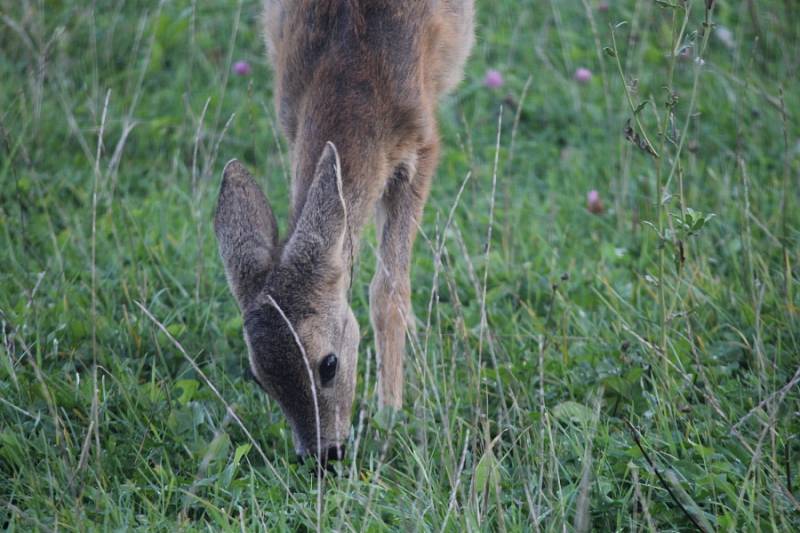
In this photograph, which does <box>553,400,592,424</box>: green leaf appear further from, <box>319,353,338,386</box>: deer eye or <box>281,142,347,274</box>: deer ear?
<box>281,142,347,274</box>: deer ear

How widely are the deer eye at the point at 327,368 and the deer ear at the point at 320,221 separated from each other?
37 centimetres

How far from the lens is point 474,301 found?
5426 millimetres

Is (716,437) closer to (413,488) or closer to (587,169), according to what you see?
(413,488)

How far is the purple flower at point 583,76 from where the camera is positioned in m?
7.06

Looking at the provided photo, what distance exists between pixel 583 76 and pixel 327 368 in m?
3.60

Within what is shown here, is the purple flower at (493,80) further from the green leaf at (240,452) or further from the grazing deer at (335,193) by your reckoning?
the green leaf at (240,452)

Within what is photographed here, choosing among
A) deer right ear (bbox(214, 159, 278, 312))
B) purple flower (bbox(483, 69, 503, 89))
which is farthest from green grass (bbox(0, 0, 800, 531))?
deer right ear (bbox(214, 159, 278, 312))

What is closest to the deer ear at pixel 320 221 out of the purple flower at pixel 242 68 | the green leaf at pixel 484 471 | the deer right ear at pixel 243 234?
the deer right ear at pixel 243 234

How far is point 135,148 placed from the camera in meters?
7.01

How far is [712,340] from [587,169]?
216 cm

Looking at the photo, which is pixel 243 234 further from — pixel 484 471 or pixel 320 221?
pixel 484 471

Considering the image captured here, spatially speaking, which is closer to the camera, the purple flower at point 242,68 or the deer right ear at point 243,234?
the deer right ear at point 243,234

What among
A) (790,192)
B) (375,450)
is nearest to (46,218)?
(375,450)

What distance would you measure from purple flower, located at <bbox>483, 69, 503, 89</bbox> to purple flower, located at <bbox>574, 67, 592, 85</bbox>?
0.50 metres
